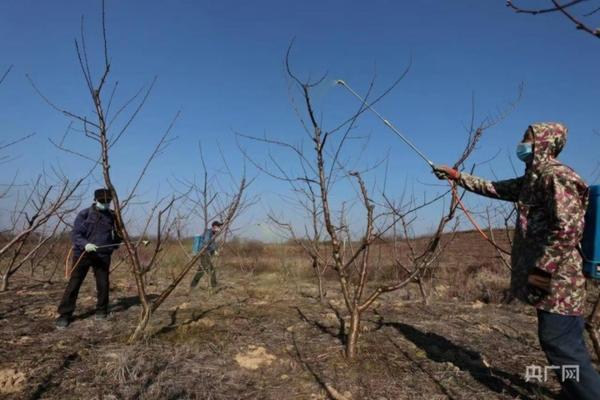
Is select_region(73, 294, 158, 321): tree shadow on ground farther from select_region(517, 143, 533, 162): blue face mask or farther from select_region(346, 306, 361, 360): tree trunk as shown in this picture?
select_region(517, 143, 533, 162): blue face mask

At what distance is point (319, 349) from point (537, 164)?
232 cm

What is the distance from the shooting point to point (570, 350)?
241 centimetres

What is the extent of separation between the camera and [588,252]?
2.52 meters

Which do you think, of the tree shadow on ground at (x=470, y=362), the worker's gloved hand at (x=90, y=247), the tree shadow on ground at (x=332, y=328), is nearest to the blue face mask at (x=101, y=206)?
the worker's gloved hand at (x=90, y=247)

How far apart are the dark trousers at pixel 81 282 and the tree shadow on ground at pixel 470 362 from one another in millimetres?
3241

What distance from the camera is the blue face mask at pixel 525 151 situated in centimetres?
275

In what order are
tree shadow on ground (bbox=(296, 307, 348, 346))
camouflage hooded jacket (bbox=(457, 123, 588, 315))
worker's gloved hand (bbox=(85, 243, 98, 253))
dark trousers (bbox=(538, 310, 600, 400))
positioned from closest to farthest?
dark trousers (bbox=(538, 310, 600, 400)) → camouflage hooded jacket (bbox=(457, 123, 588, 315)) → tree shadow on ground (bbox=(296, 307, 348, 346)) → worker's gloved hand (bbox=(85, 243, 98, 253))

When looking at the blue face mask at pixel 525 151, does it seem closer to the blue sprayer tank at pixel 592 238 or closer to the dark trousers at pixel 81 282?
the blue sprayer tank at pixel 592 238

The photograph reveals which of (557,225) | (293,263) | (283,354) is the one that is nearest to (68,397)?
(283,354)

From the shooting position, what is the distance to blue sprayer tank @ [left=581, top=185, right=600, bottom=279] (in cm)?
247

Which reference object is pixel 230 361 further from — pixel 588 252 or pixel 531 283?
pixel 588 252

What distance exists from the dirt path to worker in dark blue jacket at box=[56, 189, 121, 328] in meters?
0.38

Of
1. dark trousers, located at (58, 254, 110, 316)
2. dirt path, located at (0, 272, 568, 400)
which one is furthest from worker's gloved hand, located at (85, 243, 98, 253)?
dirt path, located at (0, 272, 568, 400)

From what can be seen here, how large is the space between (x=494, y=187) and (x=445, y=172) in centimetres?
36
